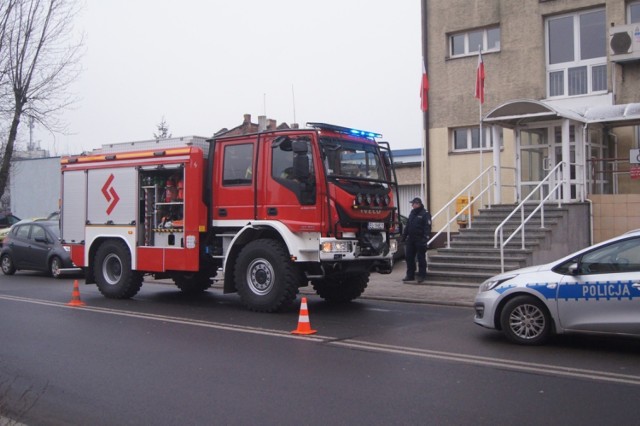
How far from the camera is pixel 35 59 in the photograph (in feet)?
60.7

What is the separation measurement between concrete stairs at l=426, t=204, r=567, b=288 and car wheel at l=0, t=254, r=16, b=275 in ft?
40.8

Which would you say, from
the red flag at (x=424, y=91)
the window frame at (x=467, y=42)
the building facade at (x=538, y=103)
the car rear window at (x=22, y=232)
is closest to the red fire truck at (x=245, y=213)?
the car rear window at (x=22, y=232)

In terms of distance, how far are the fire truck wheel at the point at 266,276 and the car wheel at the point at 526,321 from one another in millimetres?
3688

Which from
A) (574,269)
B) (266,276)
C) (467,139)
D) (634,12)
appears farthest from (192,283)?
(634,12)

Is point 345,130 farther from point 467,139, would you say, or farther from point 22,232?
point 22,232

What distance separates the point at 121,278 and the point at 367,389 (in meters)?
8.39

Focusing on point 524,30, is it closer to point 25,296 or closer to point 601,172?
point 601,172

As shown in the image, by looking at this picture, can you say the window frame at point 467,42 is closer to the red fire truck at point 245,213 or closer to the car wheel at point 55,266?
the red fire truck at point 245,213

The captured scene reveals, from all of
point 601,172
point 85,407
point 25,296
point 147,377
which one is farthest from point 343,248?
point 601,172

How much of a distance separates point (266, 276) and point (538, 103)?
8848 millimetres

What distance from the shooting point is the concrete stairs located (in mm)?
15211

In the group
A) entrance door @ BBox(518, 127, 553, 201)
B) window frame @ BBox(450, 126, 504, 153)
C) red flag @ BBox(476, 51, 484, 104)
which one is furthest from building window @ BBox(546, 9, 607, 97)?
red flag @ BBox(476, 51, 484, 104)

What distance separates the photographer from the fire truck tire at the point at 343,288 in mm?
13148

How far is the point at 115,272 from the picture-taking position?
14242 millimetres
